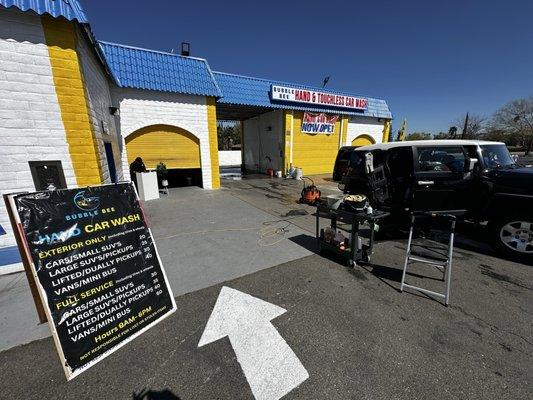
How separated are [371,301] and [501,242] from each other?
3346 mm

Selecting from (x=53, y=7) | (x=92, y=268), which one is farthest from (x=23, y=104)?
(x=92, y=268)

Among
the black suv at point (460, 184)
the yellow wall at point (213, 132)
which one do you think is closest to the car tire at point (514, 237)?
the black suv at point (460, 184)

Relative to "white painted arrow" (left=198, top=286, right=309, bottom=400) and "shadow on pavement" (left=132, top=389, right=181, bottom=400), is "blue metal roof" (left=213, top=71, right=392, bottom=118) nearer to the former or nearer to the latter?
"white painted arrow" (left=198, top=286, right=309, bottom=400)

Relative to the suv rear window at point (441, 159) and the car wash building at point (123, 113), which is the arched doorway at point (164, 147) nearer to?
the car wash building at point (123, 113)

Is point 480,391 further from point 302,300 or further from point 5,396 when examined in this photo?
point 5,396

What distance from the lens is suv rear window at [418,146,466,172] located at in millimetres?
5477

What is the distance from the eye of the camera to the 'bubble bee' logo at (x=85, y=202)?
221 centimetres

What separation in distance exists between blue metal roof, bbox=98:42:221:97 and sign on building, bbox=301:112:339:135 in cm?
718

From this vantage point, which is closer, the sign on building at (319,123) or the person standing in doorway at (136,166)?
the person standing in doorway at (136,166)

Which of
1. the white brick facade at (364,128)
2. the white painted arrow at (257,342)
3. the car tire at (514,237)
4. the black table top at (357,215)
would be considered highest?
the white brick facade at (364,128)

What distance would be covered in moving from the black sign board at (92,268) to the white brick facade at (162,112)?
869cm

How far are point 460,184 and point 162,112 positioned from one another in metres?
10.5

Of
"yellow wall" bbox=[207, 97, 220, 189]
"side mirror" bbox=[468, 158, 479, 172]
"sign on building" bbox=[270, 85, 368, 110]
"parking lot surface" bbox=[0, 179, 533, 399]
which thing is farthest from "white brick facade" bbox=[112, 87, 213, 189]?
"side mirror" bbox=[468, 158, 479, 172]

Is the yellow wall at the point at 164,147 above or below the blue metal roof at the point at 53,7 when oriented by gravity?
Answer: below
